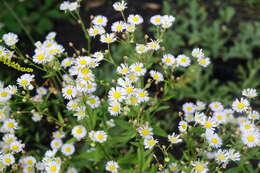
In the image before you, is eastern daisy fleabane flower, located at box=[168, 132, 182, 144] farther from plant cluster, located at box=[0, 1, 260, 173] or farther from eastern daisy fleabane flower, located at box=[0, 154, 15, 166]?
eastern daisy fleabane flower, located at box=[0, 154, 15, 166]

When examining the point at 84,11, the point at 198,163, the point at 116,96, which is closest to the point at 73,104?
the point at 116,96

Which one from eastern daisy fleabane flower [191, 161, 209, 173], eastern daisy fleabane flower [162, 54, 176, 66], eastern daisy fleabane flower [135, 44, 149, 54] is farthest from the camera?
A: eastern daisy fleabane flower [162, 54, 176, 66]

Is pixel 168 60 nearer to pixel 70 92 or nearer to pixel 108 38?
pixel 108 38

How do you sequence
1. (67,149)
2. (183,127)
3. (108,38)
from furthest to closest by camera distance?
(67,149) → (108,38) → (183,127)

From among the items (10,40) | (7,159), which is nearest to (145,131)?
(7,159)

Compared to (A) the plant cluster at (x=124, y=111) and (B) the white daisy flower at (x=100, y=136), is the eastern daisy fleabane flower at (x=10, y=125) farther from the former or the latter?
(B) the white daisy flower at (x=100, y=136)

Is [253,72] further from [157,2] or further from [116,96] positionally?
[116,96]

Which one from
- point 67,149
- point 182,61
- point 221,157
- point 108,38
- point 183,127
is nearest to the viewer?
point 221,157

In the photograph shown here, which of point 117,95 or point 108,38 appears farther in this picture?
point 108,38

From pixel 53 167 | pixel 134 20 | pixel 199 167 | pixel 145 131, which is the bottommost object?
pixel 199 167

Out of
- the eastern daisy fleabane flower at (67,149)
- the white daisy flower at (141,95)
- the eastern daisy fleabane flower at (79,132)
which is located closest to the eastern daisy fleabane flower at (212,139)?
the white daisy flower at (141,95)

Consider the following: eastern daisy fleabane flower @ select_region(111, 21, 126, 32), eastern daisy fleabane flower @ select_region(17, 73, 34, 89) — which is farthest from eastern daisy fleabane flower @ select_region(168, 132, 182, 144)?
eastern daisy fleabane flower @ select_region(17, 73, 34, 89)
